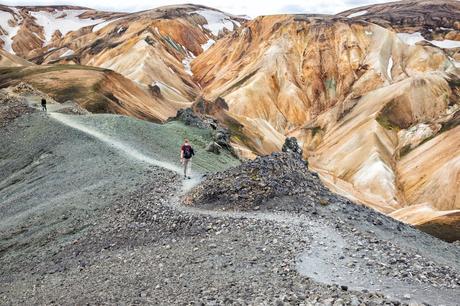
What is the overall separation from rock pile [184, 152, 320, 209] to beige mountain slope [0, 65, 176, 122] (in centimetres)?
5108

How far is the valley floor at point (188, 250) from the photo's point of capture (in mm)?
13969

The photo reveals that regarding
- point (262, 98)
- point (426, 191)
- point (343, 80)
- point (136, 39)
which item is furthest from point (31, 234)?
point (136, 39)

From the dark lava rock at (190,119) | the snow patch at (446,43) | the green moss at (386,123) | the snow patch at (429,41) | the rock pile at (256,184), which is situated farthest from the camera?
the snow patch at (429,41)

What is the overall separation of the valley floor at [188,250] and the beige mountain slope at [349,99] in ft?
202

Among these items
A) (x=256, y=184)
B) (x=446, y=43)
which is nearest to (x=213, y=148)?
(x=256, y=184)

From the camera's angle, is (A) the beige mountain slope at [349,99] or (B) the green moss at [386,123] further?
(B) the green moss at [386,123]

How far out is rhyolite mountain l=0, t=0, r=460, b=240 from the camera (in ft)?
295

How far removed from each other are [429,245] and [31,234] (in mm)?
17958

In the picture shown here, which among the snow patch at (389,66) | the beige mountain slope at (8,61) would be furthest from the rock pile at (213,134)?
the snow patch at (389,66)

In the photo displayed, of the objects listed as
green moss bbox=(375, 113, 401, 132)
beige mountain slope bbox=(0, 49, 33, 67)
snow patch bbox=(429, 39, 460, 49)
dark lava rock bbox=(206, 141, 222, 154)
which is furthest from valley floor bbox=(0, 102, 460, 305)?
snow patch bbox=(429, 39, 460, 49)

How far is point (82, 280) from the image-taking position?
60.6 feet

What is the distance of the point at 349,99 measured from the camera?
5792 inches

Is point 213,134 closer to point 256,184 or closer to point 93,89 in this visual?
point 256,184

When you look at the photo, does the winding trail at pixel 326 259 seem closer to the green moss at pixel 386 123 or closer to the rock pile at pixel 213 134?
the rock pile at pixel 213 134
